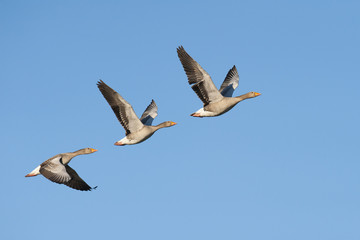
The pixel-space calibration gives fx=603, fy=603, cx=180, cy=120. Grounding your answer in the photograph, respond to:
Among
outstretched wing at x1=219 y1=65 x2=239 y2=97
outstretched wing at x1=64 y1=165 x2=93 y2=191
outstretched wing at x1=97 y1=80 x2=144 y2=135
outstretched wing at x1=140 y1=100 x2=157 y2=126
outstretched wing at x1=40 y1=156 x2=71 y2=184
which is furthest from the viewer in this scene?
outstretched wing at x1=219 y1=65 x2=239 y2=97

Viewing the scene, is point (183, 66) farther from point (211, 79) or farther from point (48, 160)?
point (48, 160)

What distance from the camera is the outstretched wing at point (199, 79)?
35000 millimetres

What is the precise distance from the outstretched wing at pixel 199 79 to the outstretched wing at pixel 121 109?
403 centimetres

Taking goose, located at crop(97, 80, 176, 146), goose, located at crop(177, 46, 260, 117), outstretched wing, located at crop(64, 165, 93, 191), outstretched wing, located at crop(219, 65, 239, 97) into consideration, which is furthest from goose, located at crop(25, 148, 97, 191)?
outstretched wing, located at crop(219, 65, 239, 97)

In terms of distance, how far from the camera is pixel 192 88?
3578cm

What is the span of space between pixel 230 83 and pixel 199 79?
251 inches

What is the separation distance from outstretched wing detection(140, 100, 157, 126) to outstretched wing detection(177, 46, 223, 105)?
18.7 feet

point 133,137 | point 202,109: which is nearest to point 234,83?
point 202,109

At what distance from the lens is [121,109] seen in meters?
34.3

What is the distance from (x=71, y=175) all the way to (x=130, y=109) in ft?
21.0

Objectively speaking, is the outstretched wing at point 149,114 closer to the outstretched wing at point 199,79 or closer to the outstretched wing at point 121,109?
the outstretched wing at point 121,109

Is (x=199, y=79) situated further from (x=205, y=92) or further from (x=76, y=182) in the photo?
(x=76, y=182)

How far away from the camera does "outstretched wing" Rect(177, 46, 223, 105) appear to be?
3500cm

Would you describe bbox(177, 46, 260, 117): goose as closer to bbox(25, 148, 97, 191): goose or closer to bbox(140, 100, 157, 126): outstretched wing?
bbox(140, 100, 157, 126): outstretched wing
